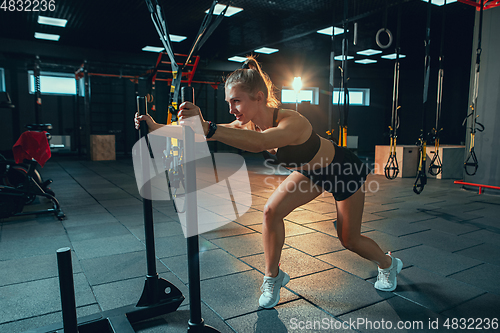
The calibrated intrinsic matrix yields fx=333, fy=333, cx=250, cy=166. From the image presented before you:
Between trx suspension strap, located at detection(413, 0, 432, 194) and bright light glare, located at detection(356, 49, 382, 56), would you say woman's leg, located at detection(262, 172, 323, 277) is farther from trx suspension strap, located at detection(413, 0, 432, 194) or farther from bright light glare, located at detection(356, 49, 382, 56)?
bright light glare, located at detection(356, 49, 382, 56)

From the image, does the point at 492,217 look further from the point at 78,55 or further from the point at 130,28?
the point at 78,55

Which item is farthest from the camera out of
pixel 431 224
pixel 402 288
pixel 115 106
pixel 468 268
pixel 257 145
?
A: pixel 115 106

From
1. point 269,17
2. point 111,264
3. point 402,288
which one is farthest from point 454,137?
point 111,264

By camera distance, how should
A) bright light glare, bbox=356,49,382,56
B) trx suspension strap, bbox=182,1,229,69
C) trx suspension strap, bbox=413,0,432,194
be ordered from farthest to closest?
bright light glare, bbox=356,49,382,56 < trx suspension strap, bbox=413,0,432,194 < trx suspension strap, bbox=182,1,229,69

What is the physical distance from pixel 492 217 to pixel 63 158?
1039 cm

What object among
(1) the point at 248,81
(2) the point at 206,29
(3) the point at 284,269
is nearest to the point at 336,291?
(3) the point at 284,269

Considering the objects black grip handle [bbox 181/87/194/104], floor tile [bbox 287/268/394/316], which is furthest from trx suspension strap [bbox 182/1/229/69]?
floor tile [bbox 287/268/394/316]

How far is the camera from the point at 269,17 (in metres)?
7.26

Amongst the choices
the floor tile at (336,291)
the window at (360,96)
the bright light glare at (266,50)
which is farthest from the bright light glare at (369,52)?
the floor tile at (336,291)

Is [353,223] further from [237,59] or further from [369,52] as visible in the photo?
[237,59]

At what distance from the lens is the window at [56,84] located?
1025 centimetres

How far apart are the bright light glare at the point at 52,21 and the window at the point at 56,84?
2.99 metres

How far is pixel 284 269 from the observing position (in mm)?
2266

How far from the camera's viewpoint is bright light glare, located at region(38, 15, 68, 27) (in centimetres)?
733
